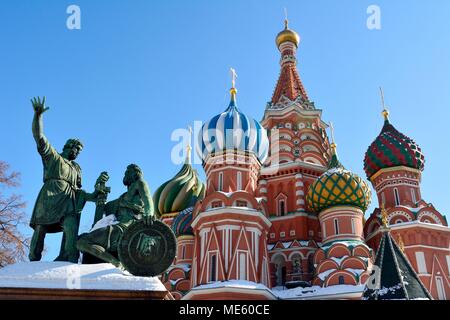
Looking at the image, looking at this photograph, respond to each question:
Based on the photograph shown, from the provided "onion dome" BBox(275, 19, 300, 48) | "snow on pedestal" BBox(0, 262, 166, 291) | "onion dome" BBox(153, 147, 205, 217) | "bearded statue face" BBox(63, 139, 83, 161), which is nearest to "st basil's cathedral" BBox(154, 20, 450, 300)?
"onion dome" BBox(153, 147, 205, 217)

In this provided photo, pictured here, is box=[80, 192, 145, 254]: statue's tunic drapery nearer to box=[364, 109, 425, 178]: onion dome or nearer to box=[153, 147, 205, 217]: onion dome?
box=[364, 109, 425, 178]: onion dome

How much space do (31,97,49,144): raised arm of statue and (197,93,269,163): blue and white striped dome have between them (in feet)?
59.2

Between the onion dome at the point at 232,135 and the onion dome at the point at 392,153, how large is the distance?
6.13m

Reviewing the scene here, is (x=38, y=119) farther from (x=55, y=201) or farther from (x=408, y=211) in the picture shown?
(x=408, y=211)

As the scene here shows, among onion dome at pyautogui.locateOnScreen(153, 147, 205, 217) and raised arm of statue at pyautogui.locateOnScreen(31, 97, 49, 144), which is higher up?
onion dome at pyautogui.locateOnScreen(153, 147, 205, 217)

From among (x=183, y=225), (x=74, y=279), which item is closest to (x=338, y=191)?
(x=183, y=225)

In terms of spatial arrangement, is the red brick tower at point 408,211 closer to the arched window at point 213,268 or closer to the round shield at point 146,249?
the arched window at point 213,268

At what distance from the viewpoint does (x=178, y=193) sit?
33.0 metres

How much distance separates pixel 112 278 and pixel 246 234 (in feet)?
54.7

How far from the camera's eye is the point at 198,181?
3488cm

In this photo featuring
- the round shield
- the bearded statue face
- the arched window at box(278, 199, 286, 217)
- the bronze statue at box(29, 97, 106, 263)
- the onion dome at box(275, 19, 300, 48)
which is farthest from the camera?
the onion dome at box(275, 19, 300, 48)

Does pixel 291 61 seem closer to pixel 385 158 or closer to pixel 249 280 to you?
pixel 385 158

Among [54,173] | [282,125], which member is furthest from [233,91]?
[54,173]

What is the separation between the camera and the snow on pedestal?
5.61m
